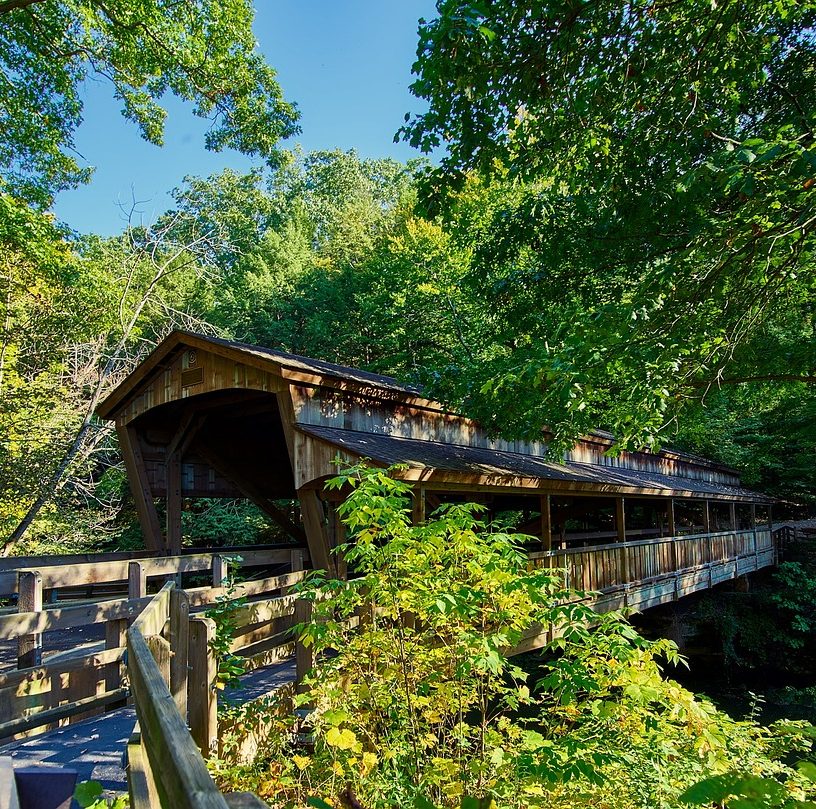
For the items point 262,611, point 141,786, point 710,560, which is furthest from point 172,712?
point 710,560

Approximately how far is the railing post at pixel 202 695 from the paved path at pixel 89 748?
22.9 inches

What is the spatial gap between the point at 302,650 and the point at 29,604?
2.52 m

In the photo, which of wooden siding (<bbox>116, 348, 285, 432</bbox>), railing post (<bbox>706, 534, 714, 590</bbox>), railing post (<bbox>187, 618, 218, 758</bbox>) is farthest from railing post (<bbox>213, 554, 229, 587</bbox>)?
railing post (<bbox>706, 534, 714, 590</bbox>)

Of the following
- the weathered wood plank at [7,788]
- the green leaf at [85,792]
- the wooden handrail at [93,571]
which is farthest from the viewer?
the wooden handrail at [93,571]

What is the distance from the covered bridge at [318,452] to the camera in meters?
8.44

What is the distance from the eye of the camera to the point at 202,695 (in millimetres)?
3555

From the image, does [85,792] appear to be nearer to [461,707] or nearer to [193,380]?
[461,707]

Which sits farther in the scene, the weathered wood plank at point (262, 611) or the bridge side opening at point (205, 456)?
the bridge side opening at point (205, 456)

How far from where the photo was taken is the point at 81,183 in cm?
1606

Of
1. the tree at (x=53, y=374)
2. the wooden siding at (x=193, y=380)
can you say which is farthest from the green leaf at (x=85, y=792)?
the tree at (x=53, y=374)

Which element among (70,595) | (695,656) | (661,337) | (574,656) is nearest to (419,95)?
(661,337)

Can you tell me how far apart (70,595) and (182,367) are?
609 centimetres

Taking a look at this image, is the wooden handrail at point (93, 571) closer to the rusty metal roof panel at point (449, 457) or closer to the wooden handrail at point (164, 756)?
the rusty metal roof panel at point (449, 457)

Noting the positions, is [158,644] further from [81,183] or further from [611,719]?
[81,183]
